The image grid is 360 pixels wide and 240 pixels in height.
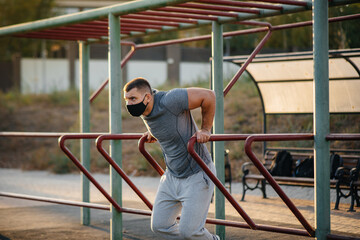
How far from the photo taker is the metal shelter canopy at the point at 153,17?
534 centimetres

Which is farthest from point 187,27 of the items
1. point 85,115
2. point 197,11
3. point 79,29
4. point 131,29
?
point 85,115

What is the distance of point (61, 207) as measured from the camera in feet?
29.5

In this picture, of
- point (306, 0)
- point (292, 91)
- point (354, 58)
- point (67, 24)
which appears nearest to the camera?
point (306, 0)

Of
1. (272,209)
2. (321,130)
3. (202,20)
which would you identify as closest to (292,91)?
(272,209)

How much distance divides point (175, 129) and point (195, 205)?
601 millimetres

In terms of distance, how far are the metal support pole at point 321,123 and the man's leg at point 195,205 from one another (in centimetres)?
83

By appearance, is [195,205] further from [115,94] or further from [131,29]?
[131,29]

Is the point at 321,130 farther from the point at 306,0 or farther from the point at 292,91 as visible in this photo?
the point at 292,91

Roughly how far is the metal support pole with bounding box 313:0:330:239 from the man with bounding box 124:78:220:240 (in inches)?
31.2

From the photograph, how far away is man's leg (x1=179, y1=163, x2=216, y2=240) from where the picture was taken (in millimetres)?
4293

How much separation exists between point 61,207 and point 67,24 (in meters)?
3.67

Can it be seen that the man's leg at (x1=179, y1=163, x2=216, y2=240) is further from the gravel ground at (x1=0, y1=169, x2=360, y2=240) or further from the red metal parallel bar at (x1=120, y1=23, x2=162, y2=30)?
the red metal parallel bar at (x1=120, y1=23, x2=162, y2=30)

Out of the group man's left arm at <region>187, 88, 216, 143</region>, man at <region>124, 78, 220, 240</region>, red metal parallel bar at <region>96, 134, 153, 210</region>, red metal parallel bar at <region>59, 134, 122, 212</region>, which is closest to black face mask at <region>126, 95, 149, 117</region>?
man at <region>124, 78, 220, 240</region>

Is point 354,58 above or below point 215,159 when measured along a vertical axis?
above
